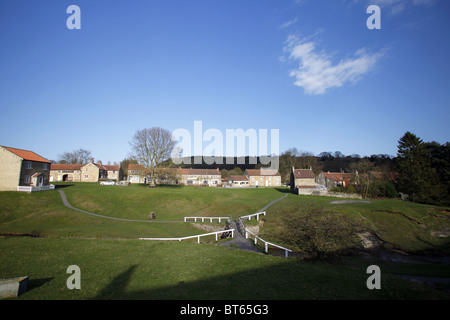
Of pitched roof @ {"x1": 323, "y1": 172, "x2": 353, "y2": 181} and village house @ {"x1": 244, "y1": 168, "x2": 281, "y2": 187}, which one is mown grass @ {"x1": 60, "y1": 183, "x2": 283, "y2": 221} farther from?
village house @ {"x1": 244, "y1": 168, "x2": 281, "y2": 187}

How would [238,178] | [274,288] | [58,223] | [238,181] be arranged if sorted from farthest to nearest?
[238,178] < [238,181] < [58,223] < [274,288]

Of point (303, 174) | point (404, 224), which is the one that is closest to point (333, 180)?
point (303, 174)

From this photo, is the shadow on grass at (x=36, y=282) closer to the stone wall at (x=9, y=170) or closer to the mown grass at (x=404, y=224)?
the mown grass at (x=404, y=224)

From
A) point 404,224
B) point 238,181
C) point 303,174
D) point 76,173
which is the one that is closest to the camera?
point 404,224

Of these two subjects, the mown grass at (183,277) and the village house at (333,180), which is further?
the village house at (333,180)

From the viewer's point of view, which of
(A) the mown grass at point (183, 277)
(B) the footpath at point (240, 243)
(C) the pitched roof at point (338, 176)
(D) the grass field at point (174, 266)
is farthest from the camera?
(C) the pitched roof at point (338, 176)

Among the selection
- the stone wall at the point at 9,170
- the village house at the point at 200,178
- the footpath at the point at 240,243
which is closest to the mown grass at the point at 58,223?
the stone wall at the point at 9,170

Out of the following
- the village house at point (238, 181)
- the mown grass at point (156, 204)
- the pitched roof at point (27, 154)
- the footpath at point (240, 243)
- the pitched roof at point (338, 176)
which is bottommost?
the footpath at point (240, 243)

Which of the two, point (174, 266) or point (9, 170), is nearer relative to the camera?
point (174, 266)

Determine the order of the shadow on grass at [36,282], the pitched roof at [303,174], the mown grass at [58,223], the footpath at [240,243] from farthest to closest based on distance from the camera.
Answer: the pitched roof at [303,174]
the mown grass at [58,223]
the footpath at [240,243]
the shadow on grass at [36,282]

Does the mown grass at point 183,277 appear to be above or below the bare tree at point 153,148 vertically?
below

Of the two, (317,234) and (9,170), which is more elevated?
(9,170)

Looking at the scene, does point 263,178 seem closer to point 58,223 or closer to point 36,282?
point 58,223
